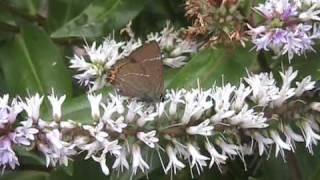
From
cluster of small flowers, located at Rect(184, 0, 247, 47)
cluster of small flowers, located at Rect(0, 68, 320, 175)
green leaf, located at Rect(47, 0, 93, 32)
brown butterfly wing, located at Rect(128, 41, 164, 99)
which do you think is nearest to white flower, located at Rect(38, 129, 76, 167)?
cluster of small flowers, located at Rect(0, 68, 320, 175)

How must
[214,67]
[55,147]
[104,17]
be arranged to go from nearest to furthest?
[55,147] → [214,67] → [104,17]

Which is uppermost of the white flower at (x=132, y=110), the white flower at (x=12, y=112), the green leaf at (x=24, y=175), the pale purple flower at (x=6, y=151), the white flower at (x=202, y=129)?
the white flower at (x=12, y=112)

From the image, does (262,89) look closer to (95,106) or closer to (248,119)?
(248,119)

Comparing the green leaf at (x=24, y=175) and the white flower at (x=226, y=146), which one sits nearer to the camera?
the white flower at (x=226, y=146)

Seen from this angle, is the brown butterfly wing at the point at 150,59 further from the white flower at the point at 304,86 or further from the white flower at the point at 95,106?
the white flower at the point at 304,86

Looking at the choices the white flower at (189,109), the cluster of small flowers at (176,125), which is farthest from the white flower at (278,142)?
the white flower at (189,109)

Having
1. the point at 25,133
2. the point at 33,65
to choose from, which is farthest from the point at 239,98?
the point at 33,65

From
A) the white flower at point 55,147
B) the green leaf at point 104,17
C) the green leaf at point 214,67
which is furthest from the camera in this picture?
the green leaf at point 104,17
